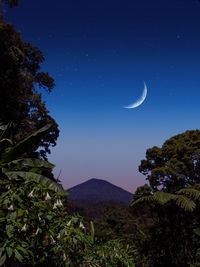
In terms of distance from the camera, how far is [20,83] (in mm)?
18688

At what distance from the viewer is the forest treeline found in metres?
4.70

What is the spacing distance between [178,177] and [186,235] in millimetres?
4847

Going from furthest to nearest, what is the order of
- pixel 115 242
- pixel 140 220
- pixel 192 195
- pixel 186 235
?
pixel 140 220 < pixel 186 235 < pixel 192 195 < pixel 115 242

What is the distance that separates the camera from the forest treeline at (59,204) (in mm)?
4703

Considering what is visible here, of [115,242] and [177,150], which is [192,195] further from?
[115,242]

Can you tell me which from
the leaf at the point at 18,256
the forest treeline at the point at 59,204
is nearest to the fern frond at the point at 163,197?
the forest treeline at the point at 59,204

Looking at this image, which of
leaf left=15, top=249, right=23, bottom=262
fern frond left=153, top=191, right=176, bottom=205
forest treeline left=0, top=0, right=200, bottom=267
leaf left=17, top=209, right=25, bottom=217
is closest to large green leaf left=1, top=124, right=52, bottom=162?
forest treeline left=0, top=0, right=200, bottom=267

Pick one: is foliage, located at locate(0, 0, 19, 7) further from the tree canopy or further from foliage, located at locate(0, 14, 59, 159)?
the tree canopy

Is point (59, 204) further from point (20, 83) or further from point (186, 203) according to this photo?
point (20, 83)

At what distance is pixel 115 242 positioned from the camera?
5605mm

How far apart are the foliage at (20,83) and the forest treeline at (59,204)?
1.7 inches

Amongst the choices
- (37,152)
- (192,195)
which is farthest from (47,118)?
(192,195)

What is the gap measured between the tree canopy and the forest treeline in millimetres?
53

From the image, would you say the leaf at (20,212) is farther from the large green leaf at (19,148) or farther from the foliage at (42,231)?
the large green leaf at (19,148)
